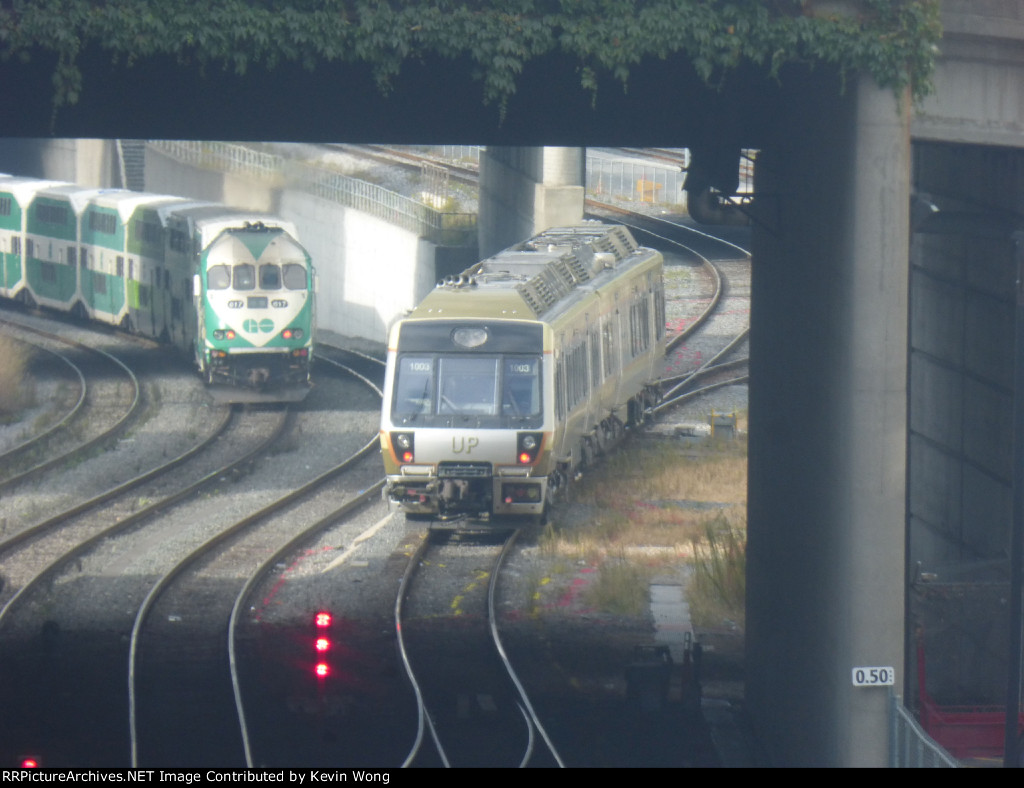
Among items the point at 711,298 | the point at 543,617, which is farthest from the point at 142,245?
the point at 543,617

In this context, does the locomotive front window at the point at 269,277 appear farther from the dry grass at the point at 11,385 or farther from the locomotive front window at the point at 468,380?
the locomotive front window at the point at 468,380

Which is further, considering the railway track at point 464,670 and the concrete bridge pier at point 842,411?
the railway track at point 464,670

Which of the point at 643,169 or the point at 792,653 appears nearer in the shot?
the point at 792,653

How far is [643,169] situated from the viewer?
47906 mm

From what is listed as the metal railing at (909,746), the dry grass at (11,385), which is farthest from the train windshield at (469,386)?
the dry grass at (11,385)

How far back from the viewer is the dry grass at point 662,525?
17156 millimetres

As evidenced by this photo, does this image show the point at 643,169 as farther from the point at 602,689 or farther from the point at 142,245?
the point at 602,689

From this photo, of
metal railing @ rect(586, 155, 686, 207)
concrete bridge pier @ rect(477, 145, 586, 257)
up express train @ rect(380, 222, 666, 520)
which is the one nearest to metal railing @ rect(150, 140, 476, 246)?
concrete bridge pier @ rect(477, 145, 586, 257)

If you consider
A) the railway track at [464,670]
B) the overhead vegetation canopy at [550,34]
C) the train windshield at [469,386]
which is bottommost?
the railway track at [464,670]

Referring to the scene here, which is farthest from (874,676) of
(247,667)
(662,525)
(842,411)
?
(662,525)

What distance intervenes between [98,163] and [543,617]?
33360 mm

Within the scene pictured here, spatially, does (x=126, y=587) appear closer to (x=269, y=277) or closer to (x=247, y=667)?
(x=247, y=667)

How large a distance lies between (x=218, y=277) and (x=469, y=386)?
10.6 m

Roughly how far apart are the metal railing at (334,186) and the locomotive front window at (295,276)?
8.96m
